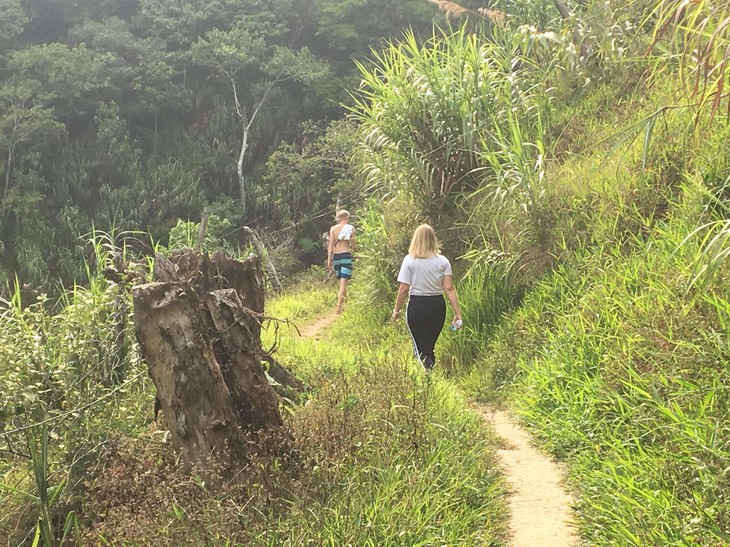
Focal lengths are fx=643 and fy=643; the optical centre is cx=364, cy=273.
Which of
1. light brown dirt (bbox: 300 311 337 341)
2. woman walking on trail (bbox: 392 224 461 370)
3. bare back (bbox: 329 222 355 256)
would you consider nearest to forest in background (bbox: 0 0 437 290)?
light brown dirt (bbox: 300 311 337 341)

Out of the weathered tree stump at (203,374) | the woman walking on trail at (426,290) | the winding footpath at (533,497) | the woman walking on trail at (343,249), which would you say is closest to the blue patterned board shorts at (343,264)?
the woman walking on trail at (343,249)

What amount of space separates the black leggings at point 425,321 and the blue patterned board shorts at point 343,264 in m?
4.33

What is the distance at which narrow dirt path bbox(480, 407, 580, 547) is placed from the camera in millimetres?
Answer: 2855

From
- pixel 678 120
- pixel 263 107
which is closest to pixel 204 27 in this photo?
pixel 263 107

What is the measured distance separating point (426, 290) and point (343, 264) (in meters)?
4.49

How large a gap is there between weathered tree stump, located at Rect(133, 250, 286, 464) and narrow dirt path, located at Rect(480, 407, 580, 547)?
1.22 m

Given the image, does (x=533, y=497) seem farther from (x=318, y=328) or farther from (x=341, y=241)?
(x=341, y=241)

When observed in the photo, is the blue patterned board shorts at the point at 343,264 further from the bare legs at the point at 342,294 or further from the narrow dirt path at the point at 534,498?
the narrow dirt path at the point at 534,498

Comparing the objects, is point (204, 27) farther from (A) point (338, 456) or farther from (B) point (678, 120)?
(A) point (338, 456)

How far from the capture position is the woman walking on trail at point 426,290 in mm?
5395

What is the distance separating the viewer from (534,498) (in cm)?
324

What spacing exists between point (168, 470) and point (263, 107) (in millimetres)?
25797

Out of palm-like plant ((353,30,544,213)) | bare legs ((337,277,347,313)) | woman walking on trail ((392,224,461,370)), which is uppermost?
palm-like plant ((353,30,544,213))

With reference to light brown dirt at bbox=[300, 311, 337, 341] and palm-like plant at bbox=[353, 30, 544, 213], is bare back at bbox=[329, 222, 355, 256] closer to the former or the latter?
light brown dirt at bbox=[300, 311, 337, 341]
